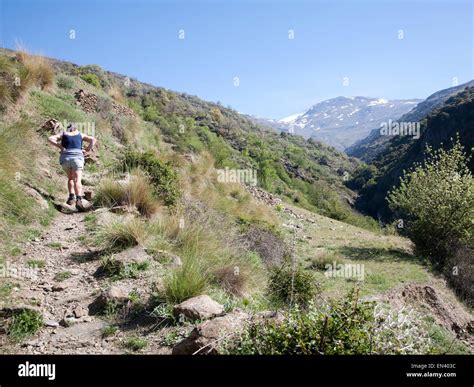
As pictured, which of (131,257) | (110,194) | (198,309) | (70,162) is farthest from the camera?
(110,194)

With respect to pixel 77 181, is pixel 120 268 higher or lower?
lower

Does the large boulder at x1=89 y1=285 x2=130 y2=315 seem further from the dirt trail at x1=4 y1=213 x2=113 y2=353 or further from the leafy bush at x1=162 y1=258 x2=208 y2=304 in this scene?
the leafy bush at x1=162 y1=258 x2=208 y2=304

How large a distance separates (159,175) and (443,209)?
1113cm

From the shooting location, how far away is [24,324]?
402cm

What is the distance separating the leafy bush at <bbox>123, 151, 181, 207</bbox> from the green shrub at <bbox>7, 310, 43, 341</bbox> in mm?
4603

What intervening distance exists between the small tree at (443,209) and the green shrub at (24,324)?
13.5 metres

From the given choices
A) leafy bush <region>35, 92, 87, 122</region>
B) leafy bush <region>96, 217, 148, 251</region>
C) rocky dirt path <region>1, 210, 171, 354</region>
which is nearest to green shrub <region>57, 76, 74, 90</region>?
leafy bush <region>35, 92, 87, 122</region>

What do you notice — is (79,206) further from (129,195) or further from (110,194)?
(129,195)

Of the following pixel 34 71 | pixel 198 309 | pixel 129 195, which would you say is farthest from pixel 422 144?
pixel 198 309

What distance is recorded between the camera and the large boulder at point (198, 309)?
4.15m

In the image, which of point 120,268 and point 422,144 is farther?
point 422,144

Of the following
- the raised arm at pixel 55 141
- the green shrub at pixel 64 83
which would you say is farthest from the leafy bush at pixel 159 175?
the green shrub at pixel 64 83

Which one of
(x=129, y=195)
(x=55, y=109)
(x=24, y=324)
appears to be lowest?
(x=24, y=324)

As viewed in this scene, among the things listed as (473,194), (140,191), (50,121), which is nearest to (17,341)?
(140,191)
